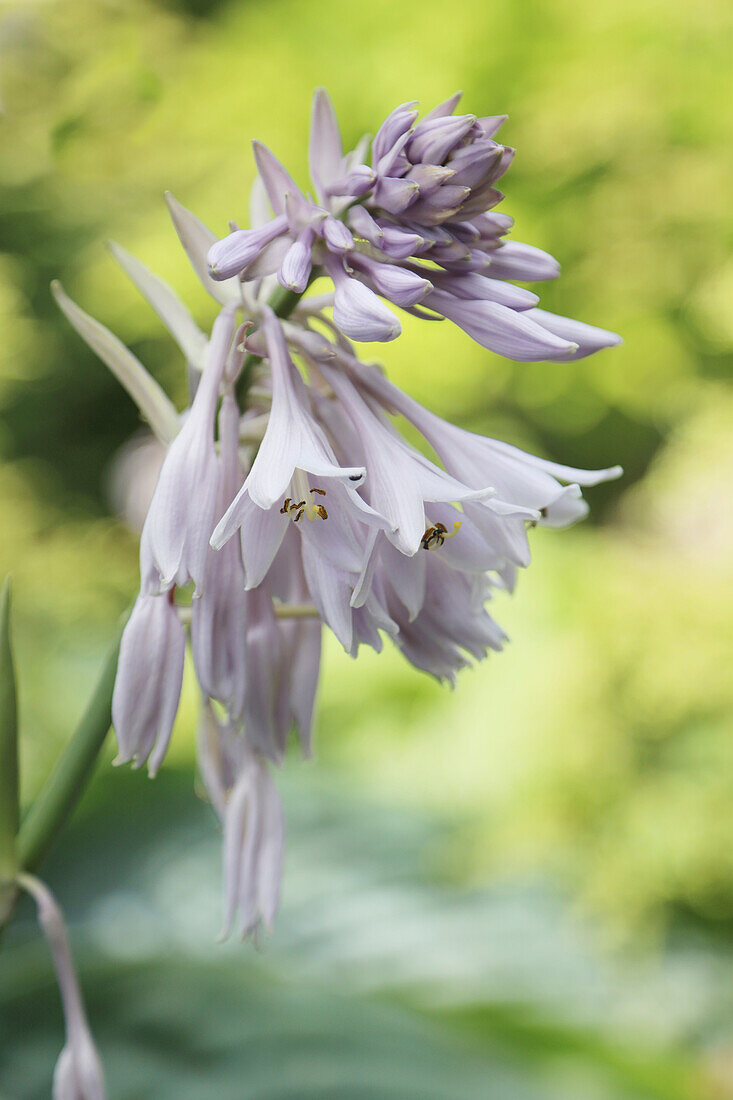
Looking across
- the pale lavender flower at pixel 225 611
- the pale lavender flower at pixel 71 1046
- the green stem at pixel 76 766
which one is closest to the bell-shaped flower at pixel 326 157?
the pale lavender flower at pixel 225 611

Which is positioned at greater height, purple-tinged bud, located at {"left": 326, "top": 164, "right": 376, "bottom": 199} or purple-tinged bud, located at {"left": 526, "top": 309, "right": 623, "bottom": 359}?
purple-tinged bud, located at {"left": 326, "top": 164, "right": 376, "bottom": 199}

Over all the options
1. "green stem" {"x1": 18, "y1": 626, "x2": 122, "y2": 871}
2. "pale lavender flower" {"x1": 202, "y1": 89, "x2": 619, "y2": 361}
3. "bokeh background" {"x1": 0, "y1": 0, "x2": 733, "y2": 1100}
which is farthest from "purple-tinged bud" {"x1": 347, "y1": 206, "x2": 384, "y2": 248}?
"bokeh background" {"x1": 0, "y1": 0, "x2": 733, "y2": 1100}

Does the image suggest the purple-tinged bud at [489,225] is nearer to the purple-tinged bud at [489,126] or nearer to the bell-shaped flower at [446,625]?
the purple-tinged bud at [489,126]

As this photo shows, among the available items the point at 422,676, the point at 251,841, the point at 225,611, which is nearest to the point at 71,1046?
the point at 251,841

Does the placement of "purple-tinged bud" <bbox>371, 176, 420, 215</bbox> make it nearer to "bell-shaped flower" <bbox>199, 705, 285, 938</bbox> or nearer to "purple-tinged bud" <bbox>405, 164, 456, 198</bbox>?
"purple-tinged bud" <bbox>405, 164, 456, 198</bbox>

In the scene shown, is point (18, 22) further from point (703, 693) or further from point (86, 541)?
point (86, 541)

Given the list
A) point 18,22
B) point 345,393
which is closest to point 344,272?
point 345,393

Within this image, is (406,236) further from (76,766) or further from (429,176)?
(76,766)
